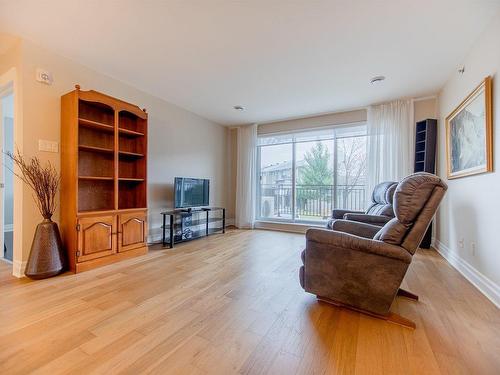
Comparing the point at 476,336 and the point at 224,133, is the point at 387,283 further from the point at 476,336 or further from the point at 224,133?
the point at 224,133

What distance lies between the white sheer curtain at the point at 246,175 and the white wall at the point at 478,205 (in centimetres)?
337

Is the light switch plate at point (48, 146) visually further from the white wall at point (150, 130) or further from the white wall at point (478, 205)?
the white wall at point (478, 205)

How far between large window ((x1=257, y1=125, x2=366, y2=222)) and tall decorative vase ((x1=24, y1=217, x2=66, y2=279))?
12.5 feet

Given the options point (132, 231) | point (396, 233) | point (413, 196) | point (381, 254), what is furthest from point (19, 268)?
point (413, 196)

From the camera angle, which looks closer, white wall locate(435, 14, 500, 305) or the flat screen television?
white wall locate(435, 14, 500, 305)

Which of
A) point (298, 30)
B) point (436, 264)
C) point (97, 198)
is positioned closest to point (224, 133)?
point (97, 198)

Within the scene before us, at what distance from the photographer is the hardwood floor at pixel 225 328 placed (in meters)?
1.23

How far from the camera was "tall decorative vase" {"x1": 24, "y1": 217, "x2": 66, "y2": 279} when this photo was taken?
7.49 feet

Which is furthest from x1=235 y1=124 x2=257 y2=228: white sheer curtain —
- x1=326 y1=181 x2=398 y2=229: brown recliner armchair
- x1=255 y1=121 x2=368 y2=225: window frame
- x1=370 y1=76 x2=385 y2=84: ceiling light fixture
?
x1=370 y1=76 x2=385 y2=84: ceiling light fixture

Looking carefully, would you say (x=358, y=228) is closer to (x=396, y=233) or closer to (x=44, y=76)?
(x=396, y=233)

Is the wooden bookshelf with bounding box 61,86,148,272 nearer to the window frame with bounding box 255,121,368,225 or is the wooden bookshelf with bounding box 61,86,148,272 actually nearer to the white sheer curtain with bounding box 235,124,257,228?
the white sheer curtain with bounding box 235,124,257,228

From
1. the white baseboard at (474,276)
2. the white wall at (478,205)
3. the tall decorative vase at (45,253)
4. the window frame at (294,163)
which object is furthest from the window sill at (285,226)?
the tall decorative vase at (45,253)

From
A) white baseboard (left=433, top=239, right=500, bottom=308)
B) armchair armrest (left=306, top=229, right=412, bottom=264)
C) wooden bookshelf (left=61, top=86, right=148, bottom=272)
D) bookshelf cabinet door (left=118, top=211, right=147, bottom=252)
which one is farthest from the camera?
bookshelf cabinet door (left=118, top=211, right=147, bottom=252)

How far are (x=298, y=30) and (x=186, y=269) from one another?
2709mm
